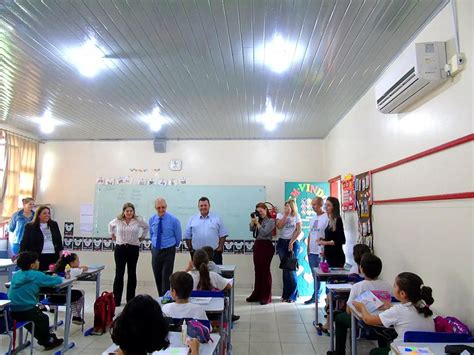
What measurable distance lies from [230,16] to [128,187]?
15.8 feet

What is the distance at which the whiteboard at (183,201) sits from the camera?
6.40m

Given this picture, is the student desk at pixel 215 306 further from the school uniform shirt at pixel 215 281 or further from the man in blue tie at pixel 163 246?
the man in blue tie at pixel 163 246

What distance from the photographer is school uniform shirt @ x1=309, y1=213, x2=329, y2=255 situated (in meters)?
4.77

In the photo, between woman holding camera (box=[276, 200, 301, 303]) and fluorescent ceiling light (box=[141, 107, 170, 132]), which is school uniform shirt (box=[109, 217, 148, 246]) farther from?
woman holding camera (box=[276, 200, 301, 303])

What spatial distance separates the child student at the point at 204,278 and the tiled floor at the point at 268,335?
2.80ft

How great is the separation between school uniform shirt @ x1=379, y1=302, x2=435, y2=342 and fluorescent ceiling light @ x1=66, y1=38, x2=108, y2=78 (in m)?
3.08

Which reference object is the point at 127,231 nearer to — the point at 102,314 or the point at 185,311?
the point at 102,314

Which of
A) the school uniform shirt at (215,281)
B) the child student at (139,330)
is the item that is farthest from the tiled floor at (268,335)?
the child student at (139,330)

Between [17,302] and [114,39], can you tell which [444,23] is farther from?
[17,302]

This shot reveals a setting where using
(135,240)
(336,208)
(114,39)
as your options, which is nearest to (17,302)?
(135,240)

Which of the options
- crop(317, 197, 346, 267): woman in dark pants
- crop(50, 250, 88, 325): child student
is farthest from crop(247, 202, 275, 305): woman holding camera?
crop(50, 250, 88, 325): child student

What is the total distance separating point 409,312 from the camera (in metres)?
2.08

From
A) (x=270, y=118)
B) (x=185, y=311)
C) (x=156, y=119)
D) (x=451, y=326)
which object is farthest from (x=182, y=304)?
(x=156, y=119)

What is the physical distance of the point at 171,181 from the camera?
6.57 meters
